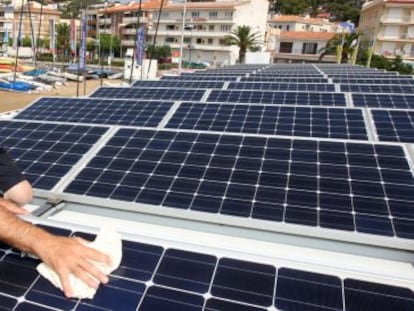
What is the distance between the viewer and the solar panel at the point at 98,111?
32.1 feet

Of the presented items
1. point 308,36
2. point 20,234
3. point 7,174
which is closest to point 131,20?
Result: point 308,36

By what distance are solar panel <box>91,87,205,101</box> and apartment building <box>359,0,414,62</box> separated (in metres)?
66.3

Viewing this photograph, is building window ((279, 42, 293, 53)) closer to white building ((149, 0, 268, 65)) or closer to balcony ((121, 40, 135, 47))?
white building ((149, 0, 268, 65))

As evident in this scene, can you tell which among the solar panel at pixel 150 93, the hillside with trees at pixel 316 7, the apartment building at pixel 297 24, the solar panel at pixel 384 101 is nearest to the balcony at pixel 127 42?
the apartment building at pixel 297 24

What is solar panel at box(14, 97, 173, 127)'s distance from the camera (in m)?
9.78

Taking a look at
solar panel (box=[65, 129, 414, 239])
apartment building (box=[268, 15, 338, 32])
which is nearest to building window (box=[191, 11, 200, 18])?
apartment building (box=[268, 15, 338, 32])

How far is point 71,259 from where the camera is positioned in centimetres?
260

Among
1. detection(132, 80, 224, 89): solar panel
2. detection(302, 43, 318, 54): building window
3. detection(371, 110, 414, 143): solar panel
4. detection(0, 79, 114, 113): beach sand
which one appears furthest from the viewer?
detection(302, 43, 318, 54): building window

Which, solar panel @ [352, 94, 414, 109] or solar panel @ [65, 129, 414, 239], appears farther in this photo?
solar panel @ [352, 94, 414, 109]

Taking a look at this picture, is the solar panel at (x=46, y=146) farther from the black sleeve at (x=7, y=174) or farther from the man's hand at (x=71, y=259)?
the man's hand at (x=71, y=259)

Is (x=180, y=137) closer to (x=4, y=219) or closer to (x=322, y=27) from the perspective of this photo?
(x=4, y=219)

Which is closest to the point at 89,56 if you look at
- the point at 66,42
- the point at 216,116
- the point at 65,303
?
the point at 66,42

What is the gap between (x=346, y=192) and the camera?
15.4 ft

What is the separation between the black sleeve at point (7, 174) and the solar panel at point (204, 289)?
2.11 meters
